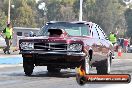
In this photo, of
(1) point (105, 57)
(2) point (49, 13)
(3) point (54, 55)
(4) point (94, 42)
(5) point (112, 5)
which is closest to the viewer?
(3) point (54, 55)

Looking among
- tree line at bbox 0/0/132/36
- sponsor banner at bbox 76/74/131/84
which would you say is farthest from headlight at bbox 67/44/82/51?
tree line at bbox 0/0/132/36

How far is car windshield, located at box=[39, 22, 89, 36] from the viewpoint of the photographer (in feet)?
46.1

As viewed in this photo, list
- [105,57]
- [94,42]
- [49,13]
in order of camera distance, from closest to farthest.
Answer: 1. [94,42]
2. [105,57]
3. [49,13]

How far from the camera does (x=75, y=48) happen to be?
1277cm

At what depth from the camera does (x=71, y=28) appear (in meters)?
14.2

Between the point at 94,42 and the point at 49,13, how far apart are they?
10957 cm

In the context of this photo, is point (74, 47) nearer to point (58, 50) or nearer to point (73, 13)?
point (58, 50)

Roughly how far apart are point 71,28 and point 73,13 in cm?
9985

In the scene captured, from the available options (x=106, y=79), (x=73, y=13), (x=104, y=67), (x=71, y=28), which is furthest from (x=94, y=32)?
(x=73, y=13)

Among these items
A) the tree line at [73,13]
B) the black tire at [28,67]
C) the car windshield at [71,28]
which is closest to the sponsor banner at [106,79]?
the black tire at [28,67]

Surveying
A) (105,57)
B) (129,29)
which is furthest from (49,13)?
(105,57)

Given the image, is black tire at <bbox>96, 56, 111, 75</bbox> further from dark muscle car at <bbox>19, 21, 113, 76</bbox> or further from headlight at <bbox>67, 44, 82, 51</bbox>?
headlight at <bbox>67, 44, 82, 51</bbox>

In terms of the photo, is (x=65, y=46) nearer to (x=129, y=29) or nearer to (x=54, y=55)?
(x=54, y=55)

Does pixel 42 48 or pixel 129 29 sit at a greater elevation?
pixel 42 48
